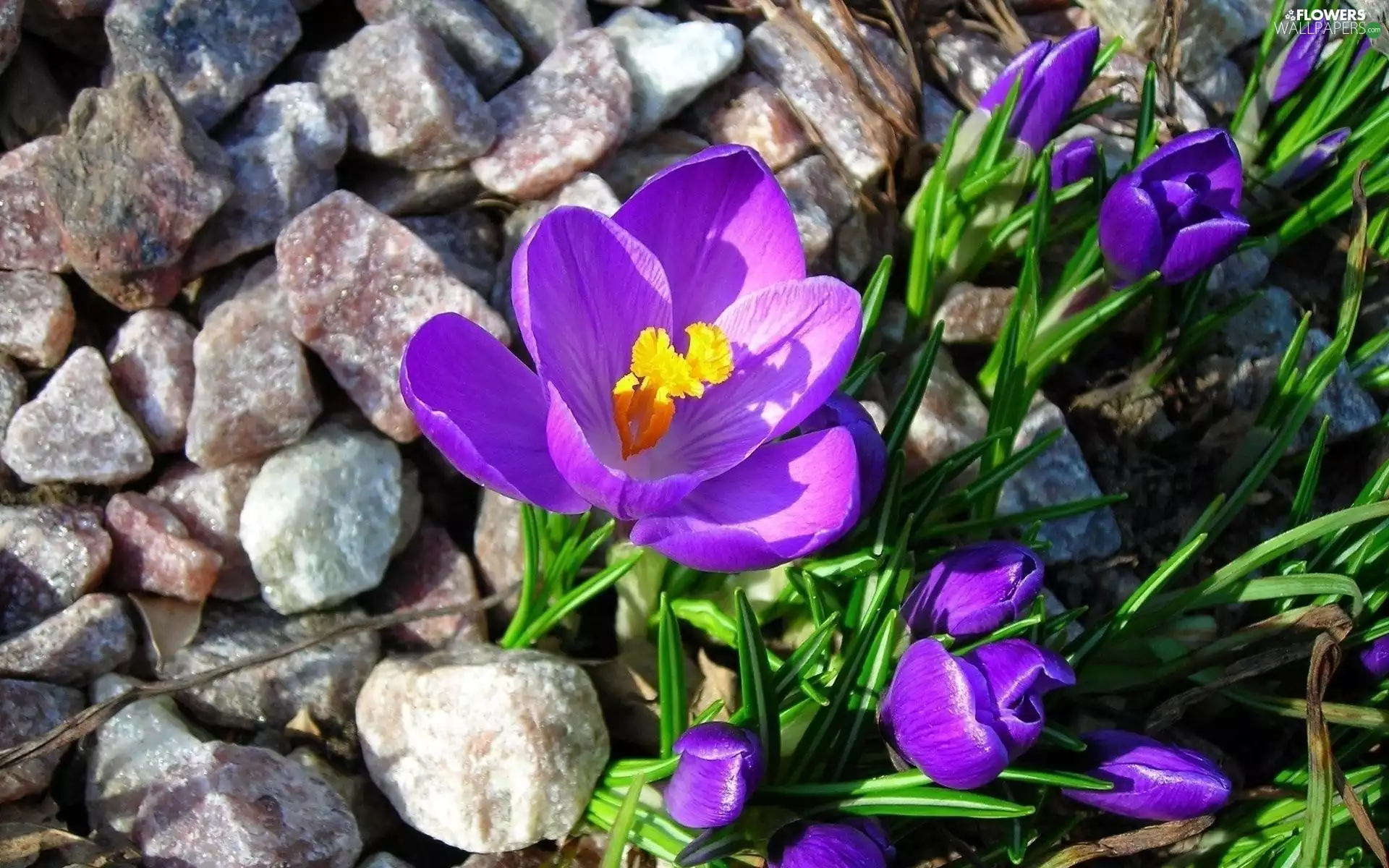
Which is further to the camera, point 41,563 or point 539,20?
point 539,20

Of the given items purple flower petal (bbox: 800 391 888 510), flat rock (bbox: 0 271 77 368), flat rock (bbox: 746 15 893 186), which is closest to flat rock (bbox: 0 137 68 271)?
flat rock (bbox: 0 271 77 368)

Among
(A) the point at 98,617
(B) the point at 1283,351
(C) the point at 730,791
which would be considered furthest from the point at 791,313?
(B) the point at 1283,351

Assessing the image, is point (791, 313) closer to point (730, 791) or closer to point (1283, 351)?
point (730, 791)

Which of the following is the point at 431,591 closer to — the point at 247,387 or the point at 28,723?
the point at 247,387

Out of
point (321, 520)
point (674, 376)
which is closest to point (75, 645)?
point (321, 520)

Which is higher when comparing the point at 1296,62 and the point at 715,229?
the point at 715,229

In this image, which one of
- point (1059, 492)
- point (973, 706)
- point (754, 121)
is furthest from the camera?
point (754, 121)

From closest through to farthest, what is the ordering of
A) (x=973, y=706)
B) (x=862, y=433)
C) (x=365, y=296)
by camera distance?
(x=973, y=706), (x=862, y=433), (x=365, y=296)

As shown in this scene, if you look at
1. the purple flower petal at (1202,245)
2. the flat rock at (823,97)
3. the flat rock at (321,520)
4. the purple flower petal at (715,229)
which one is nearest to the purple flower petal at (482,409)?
the purple flower petal at (715,229)
